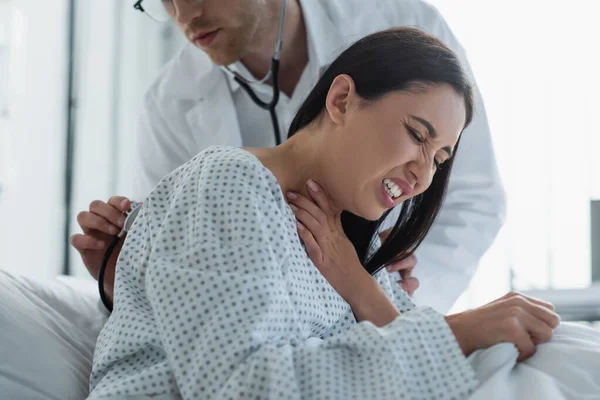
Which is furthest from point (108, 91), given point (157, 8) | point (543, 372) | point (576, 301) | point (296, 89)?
point (543, 372)

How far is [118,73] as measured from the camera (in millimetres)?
3094

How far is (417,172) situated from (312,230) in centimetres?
20

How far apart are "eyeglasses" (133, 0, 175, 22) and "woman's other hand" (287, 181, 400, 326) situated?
75 cm

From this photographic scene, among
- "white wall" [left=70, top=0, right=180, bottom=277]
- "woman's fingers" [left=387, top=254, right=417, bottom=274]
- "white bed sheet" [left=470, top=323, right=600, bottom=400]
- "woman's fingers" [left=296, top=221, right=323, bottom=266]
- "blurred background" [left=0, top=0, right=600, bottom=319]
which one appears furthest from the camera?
"white wall" [left=70, top=0, right=180, bottom=277]

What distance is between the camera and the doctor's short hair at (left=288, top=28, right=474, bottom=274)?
1177 mm

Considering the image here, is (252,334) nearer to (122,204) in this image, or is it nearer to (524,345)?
(524,345)

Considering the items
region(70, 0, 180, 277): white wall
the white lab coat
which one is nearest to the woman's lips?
the white lab coat

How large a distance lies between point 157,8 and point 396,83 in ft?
2.71

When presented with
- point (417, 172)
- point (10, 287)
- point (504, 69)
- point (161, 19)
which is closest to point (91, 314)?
point (10, 287)

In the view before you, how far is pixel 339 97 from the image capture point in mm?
1218

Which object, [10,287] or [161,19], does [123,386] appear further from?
[161,19]

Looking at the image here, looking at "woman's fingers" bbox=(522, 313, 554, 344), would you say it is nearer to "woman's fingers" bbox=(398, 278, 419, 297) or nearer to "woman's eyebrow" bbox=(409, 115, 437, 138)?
"woman's eyebrow" bbox=(409, 115, 437, 138)

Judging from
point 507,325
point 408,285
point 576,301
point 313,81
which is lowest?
point 576,301

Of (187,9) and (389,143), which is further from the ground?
(187,9)
